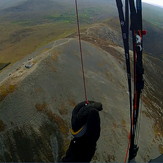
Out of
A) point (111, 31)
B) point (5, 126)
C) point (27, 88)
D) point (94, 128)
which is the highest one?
point (94, 128)

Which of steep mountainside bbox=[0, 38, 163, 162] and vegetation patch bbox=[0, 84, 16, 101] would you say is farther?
vegetation patch bbox=[0, 84, 16, 101]

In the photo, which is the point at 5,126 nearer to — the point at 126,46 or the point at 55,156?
the point at 55,156

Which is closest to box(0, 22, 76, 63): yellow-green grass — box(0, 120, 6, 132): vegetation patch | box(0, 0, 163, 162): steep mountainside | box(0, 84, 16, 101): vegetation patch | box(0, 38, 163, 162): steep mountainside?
box(0, 0, 163, 162): steep mountainside

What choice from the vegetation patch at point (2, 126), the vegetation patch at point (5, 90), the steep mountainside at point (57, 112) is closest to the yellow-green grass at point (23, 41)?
the steep mountainside at point (57, 112)

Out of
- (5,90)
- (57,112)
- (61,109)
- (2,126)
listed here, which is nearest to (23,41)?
(5,90)

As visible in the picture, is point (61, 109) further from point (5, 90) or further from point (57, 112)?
point (5, 90)

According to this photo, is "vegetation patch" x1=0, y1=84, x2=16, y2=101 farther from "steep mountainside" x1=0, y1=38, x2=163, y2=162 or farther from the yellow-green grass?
the yellow-green grass

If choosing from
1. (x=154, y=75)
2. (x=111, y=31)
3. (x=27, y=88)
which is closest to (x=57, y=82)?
(x=27, y=88)

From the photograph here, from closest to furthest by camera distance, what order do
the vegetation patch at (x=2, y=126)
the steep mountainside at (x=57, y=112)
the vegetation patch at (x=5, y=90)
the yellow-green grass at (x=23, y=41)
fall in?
the vegetation patch at (x=2, y=126) < the steep mountainside at (x=57, y=112) < the vegetation patch at (x=5, y=90) < the yellow-green grass at (x=23, y=41)

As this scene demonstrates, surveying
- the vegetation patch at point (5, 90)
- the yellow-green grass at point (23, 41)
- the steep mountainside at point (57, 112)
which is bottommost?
the yellow-green grass at point (23, 41)

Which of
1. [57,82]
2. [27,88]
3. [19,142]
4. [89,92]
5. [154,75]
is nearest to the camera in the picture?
[19,142]

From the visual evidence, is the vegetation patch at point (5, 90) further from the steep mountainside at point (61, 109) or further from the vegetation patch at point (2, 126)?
the vegetation patch at point (2, 126)
